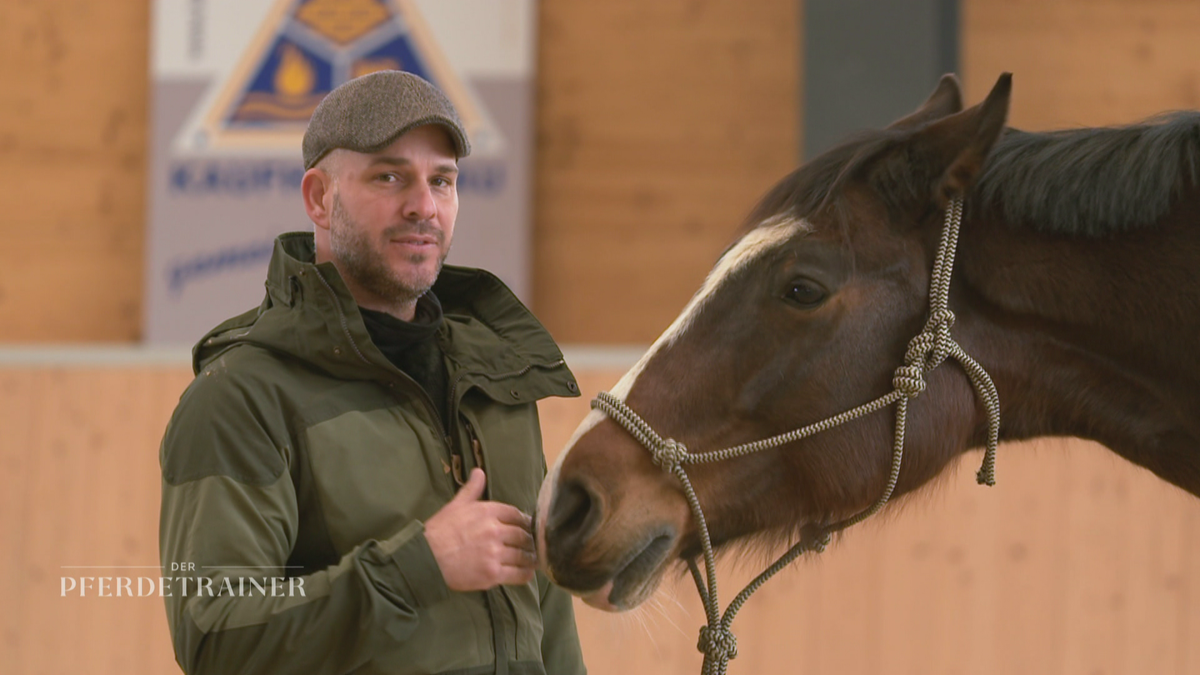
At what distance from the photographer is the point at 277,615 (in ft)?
3.60

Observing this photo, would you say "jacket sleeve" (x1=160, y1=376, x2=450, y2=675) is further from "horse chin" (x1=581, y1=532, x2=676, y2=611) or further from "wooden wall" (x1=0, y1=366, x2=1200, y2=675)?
"wooden wall" (x1=0, y1=366, x2=1200, y2=675)

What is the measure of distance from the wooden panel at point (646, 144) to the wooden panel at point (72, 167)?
1648mm

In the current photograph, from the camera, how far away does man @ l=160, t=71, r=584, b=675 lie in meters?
1.12

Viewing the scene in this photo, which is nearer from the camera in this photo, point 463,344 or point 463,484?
point 463,484

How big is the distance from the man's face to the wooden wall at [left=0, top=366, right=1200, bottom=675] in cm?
159

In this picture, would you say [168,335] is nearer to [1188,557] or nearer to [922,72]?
[922,72]

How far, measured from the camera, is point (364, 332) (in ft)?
4.07

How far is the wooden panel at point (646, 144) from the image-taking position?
4.16 metres

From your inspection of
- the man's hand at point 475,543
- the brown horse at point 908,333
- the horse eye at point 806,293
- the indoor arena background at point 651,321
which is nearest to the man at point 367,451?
the man's hand at point 475,543

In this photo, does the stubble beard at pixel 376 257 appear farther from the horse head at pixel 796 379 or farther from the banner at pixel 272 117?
the banner at pixel 272 117

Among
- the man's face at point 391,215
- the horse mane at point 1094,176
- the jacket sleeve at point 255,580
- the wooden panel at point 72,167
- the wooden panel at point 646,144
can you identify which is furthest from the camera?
the wooden panel at point 72,167

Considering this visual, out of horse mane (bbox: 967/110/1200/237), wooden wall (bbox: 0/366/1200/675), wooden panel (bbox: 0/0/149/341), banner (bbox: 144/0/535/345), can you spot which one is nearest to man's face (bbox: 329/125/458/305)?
horse mane (bbox: 967/110/1200/237)

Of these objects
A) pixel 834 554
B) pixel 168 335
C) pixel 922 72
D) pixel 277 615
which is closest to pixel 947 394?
pixel 277 615

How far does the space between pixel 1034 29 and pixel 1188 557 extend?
2047mm
